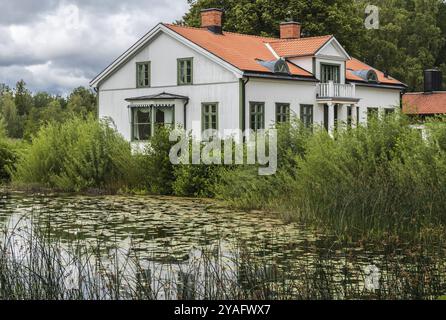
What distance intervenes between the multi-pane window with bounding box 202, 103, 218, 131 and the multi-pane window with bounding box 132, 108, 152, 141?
2555 mm

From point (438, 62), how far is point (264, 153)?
1744 inches

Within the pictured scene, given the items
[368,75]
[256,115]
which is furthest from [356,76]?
[256,115]

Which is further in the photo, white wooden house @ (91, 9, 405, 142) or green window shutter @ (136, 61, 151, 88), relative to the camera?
green window shutter @ (136, 61, 151, 88)

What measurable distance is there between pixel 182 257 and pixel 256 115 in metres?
19.3

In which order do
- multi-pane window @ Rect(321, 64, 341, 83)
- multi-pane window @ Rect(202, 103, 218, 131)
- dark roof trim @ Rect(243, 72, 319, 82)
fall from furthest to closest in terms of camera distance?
multi-pane window @ Rect(321, 64, 341, 83) → multi-pane window @ Rect(202, 103, 218, 131) → dark roof trim @ Rect(243, 72, 319, 82)

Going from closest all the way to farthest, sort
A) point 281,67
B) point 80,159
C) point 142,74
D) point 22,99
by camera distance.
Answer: point 80,159, point 281,67, point 142,74, point 22,99

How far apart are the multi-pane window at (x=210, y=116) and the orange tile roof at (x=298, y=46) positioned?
197 inches

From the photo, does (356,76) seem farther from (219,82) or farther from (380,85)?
(219,82)

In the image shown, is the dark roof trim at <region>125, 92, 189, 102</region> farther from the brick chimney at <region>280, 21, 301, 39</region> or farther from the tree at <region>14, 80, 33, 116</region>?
the tree at <region>14, 80, 33, 116</region>

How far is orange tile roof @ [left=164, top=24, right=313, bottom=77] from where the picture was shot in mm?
30609

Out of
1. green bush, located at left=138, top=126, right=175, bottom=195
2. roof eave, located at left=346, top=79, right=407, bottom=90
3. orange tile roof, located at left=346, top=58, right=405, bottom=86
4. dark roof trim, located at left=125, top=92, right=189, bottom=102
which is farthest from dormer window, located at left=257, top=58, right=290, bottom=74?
green bush, located at left=138, top=126, right=175, bottom=195

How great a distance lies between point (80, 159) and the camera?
26203mm

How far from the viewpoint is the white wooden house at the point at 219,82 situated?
30.5 m

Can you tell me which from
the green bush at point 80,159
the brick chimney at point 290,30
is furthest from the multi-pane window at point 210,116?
the brick chimney at point 290,30
